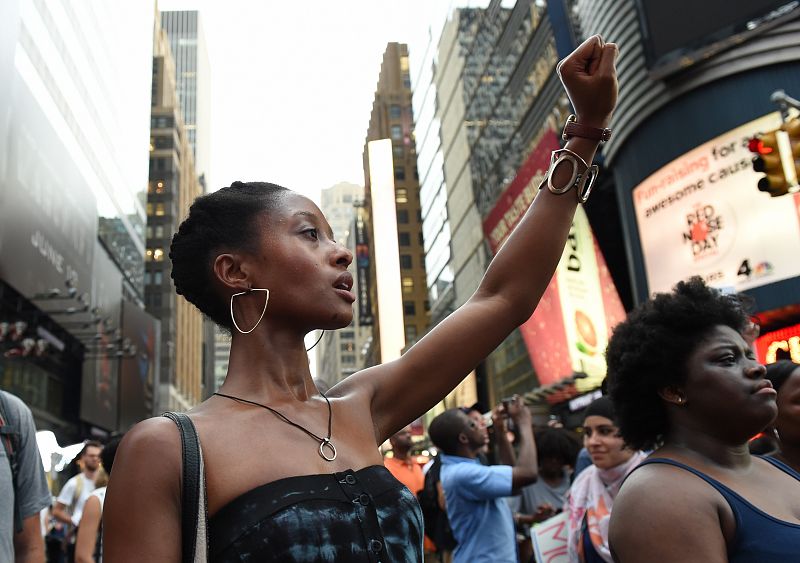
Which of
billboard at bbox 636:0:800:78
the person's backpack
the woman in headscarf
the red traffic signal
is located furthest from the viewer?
billboard at bbox 636:0:800:78

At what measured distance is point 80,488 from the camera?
8.75 metres

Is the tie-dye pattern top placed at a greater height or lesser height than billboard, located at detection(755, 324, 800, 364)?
lesser

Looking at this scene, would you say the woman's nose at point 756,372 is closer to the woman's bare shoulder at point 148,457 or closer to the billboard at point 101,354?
the woman's bare shoulder at point 148,457

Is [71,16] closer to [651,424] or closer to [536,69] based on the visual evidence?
[536,69]

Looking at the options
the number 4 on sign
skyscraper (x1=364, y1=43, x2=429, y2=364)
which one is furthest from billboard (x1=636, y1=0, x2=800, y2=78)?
skyscraper (x1=364, y1=43, x2=429, y2=364)

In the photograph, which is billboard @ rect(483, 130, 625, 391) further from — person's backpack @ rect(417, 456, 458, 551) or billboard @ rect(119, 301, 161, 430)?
billboard @ rect(119, 301, 161, 430)

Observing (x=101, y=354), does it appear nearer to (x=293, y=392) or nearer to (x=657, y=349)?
(x=657, y=349)

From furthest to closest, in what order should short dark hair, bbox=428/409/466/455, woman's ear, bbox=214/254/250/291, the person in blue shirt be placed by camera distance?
short dark hair, bbox=428/409/466/455, the person in blue shirt, woman's ear, bbox=214/254/250/291

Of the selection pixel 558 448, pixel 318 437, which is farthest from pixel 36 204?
pixel 318 437

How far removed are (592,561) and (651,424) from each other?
1.72 meters

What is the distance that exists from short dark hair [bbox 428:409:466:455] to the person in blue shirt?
0.19 metres

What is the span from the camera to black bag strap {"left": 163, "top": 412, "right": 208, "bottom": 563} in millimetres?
1546

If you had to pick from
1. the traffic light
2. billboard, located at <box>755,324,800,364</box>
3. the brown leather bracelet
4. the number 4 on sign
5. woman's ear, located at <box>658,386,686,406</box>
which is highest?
the number 4 on sign

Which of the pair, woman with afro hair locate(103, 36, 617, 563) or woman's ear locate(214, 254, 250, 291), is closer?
woman with afro hair locate(103, 36, 617, 563)
